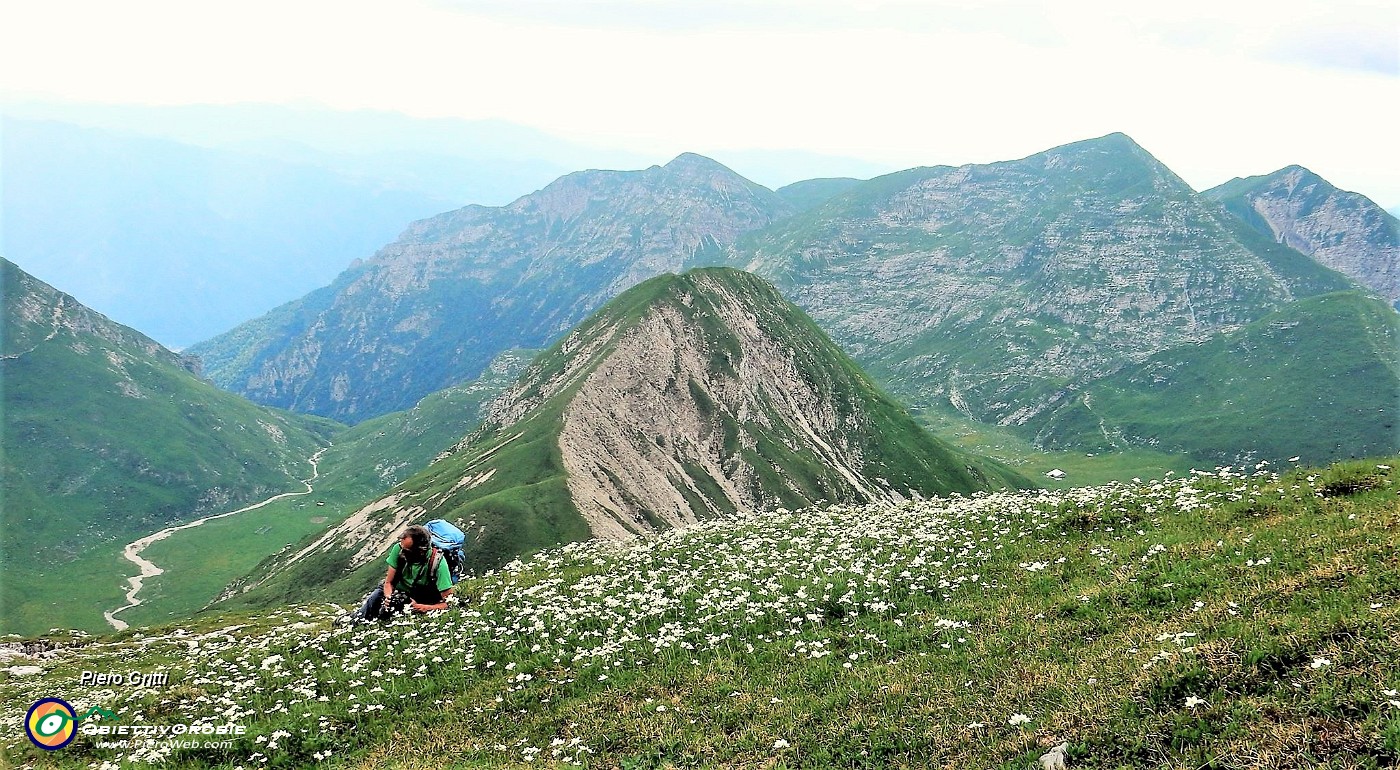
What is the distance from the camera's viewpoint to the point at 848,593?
2047 centimetres

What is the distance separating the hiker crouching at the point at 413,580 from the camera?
2112 cm

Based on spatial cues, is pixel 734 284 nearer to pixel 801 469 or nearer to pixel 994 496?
pixel 801 469

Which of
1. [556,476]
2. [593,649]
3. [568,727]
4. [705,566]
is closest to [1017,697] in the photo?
[568,727]

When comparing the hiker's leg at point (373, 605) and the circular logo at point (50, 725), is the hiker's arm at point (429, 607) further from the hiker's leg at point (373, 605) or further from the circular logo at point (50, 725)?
the circular logo at point (50, 725)

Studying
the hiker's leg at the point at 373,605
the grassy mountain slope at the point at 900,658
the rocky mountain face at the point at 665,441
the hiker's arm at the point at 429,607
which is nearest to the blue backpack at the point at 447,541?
the hiker's arm at the point at 429,607

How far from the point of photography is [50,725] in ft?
55.3

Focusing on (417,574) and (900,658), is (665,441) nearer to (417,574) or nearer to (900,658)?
(417,574)

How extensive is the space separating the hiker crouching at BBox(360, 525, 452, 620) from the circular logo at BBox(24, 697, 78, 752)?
288 inches

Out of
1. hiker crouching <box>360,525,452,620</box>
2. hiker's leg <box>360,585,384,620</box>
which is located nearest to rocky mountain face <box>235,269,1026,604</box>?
hiker's leg <box>360,585,384,620</box>

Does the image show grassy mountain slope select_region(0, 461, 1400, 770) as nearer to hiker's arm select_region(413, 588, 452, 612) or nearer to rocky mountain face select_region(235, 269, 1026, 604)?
hiker's arm select_region(413, 588, 452, 612)

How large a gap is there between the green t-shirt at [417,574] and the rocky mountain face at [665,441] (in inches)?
2701

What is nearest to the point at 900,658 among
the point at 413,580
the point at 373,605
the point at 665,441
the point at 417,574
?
the point at 417,574

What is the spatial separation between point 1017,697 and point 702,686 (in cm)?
705

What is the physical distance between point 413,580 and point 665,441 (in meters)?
112
